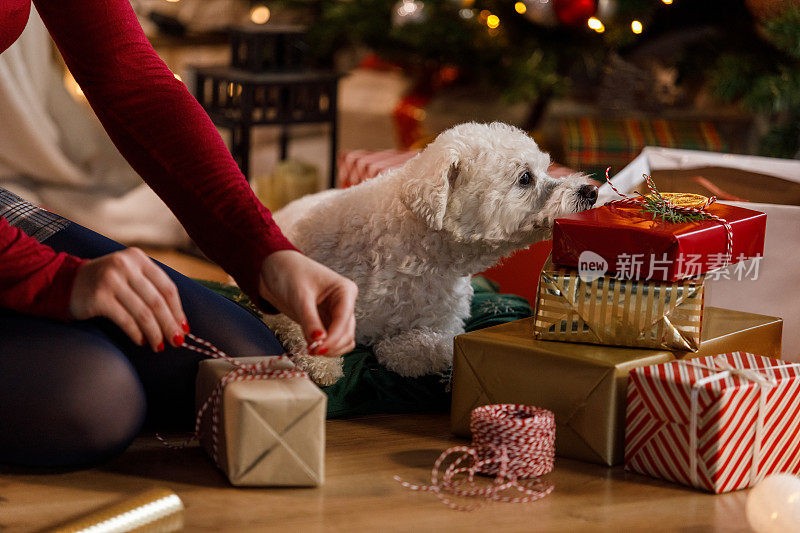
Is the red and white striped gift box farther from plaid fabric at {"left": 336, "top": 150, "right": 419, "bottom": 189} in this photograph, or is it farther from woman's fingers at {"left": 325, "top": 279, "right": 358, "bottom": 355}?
plaid fabric at {"left": 336, "top": 150, "right": 419, "bottom": 189}

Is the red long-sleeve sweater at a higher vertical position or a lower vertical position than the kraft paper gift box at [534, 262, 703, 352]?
higher

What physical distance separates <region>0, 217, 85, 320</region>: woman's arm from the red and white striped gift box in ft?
2.48

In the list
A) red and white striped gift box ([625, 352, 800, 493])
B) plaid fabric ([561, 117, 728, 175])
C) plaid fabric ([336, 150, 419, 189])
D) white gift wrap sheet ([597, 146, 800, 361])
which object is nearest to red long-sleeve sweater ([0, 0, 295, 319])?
red and white striped gift box ([625, 352, 800, 493])

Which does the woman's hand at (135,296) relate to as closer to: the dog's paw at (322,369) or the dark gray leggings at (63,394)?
the dark gray leggings at (63,394)

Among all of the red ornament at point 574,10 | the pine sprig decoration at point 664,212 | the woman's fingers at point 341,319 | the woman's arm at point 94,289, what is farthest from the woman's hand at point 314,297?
the red ornament at point 574,10

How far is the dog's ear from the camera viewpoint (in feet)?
4.97

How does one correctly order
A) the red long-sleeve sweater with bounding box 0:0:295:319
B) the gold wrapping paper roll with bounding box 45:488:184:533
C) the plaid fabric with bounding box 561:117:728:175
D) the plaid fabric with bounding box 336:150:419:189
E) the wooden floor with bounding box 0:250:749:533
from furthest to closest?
the plaid fabric with bounding box 561:117:728:175
the plaid fabric with bounding box 336:150:419:189
the red long-sleeve sweater with bounding box 0:0:295:319
the wooden floor with bounding box 0:250:749:533
the gold wrapping paper roll with bounding box 45:488:184:533

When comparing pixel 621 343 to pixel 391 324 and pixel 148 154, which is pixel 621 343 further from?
pixel 148 154

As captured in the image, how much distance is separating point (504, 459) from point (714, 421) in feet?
0.91

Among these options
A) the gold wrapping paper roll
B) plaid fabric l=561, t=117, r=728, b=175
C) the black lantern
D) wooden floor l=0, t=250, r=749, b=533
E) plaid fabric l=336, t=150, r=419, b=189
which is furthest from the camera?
plaid fabric l=561, t=117, r=728, b=175

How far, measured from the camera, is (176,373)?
1.37m

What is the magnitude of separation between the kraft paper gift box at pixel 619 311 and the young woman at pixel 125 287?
1.21 feet

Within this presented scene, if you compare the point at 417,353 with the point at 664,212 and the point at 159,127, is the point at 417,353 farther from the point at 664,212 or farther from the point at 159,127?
the point at 159,127

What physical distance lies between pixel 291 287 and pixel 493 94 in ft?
8.01
